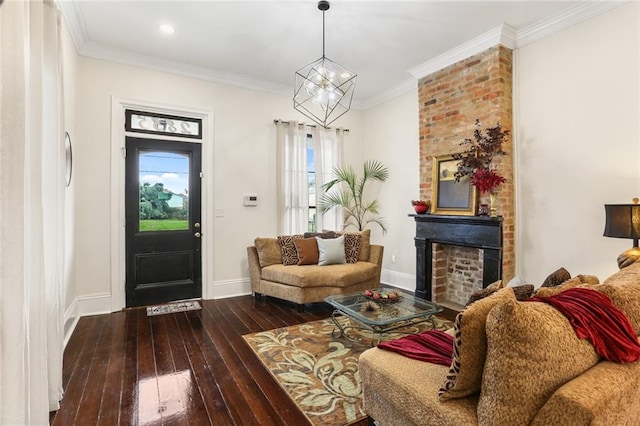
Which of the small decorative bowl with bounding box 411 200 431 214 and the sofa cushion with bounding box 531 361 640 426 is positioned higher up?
the small decorative bowl with bounding box 411 200 431 214

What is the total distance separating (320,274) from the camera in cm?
386

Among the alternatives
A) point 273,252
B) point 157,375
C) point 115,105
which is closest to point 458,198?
point 273,252

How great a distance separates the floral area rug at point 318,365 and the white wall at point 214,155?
5.79 ft

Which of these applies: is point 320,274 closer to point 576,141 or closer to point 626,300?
point 626,300

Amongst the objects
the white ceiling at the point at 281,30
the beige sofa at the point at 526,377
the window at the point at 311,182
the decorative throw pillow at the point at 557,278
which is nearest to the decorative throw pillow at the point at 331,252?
the window at the point at 311,182

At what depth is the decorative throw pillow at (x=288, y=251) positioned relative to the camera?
4.32m

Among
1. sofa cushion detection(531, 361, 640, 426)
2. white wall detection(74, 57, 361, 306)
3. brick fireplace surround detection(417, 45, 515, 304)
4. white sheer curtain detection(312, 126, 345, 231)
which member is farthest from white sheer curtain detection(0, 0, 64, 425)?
brick fireplace surround detection(417, 45, 515, 304)

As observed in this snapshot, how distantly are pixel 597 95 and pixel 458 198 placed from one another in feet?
5.24

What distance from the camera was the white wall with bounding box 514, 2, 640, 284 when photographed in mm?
2814

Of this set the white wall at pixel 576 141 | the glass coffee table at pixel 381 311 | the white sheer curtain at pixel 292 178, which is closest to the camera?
the glass coffee table at pixel 381 311

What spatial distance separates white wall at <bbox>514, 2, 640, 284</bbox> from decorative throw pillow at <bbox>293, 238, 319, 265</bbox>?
2427 millimetres

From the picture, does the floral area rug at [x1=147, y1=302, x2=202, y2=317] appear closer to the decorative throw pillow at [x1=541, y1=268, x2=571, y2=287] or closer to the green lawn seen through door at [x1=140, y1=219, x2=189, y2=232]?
the green lawn seen through door at [x1=140, y1=219, x2=189, y2=232]

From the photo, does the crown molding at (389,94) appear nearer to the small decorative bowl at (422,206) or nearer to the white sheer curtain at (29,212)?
the small decorative bowl at (422,206)

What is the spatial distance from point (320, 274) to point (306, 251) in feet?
1.75
